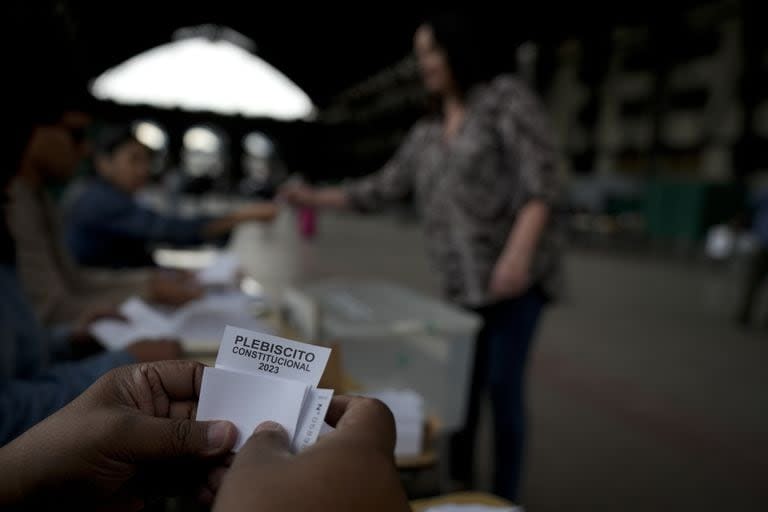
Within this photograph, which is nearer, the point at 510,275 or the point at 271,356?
the point at 271,356

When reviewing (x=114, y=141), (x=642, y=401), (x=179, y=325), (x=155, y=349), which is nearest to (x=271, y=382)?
(x=155, y=349)

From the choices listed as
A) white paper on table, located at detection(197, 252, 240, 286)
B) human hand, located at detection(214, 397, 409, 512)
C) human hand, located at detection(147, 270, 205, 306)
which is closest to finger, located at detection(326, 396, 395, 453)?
human hand, located at detection(214, 397, 409, 512)

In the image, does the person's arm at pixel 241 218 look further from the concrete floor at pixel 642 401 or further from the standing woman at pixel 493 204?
the concrete floor at pixel 642 401

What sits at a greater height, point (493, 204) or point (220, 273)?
point (493, 204)

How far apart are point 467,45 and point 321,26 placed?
35.0 m

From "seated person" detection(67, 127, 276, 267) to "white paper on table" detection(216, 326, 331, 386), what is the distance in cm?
263

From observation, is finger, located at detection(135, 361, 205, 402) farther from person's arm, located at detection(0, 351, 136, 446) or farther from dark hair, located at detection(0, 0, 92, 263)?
dark hair, located at detection(0, 0, 92, 263)

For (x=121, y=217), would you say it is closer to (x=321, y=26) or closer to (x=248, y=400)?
(x=248, y=400)

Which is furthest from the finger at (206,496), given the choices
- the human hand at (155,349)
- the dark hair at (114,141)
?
the dark hair at (114,141)

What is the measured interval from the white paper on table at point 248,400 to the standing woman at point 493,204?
1450 mm

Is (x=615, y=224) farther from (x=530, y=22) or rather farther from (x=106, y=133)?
(x=106, y=133)

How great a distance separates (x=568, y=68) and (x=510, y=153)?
2013 centimetres

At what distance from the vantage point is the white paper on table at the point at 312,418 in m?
0.54

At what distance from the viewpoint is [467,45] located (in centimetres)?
196
